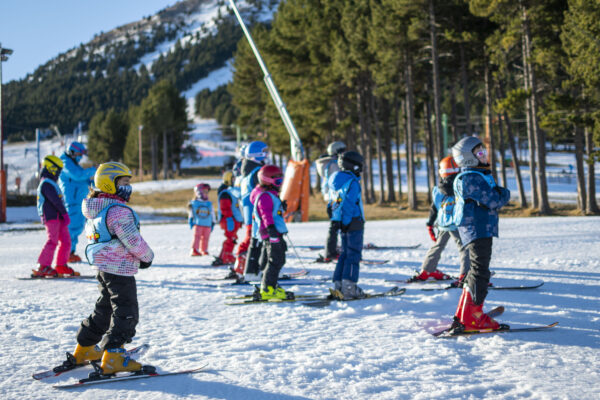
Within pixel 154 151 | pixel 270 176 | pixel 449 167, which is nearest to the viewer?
pixel 270 176

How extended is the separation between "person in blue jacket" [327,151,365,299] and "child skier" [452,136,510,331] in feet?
5.20

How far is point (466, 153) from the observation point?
4793 mm

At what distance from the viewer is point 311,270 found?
916 centimetres

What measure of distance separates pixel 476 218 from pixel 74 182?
7.74 meters

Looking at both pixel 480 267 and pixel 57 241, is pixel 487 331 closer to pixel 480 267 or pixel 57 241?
pixel 480 267

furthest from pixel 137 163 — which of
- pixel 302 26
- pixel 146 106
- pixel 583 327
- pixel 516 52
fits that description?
pixel 583 327

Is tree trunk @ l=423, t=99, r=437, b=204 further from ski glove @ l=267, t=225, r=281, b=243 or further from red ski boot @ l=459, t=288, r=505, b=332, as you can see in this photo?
red ski boot @ l=459, t=288, r=505, b=332

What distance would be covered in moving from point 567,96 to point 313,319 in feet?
61.6

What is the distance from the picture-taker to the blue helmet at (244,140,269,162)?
8.15m

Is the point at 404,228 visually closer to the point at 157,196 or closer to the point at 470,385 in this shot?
the point at 470,385

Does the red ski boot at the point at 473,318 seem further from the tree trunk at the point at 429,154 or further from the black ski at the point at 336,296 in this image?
the tree trunk at the point at 429,154

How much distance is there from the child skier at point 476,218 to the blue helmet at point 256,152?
3970 mm

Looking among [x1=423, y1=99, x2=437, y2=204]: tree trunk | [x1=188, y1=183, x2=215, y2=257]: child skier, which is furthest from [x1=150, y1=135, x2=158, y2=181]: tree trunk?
[x1=188, y1=183, x2=215, y2=257]: child skier

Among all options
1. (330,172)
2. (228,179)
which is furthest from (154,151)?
(330,172)
